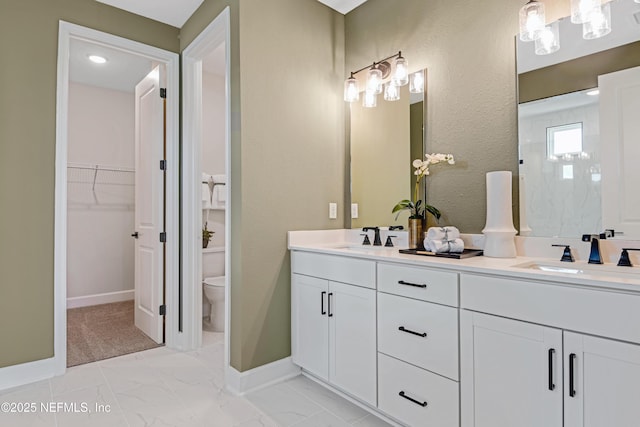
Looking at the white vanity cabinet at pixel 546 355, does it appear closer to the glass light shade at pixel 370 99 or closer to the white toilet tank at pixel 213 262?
the glass light shade at pixel 370 99

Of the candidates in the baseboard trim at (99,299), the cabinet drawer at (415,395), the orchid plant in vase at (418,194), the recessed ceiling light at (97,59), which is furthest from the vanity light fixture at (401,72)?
the baseboard trim at (99,299)

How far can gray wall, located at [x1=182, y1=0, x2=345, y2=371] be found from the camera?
7.26 feet

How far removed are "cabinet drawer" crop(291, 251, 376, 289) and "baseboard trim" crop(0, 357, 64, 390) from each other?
5.56 ft

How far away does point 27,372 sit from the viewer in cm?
230

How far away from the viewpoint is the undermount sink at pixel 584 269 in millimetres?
1412

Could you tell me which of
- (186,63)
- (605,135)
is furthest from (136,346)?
(605,135)

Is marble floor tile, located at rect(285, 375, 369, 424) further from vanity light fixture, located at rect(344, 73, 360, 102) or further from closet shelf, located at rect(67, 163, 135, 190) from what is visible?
closet shelf, located at rect(67, 163, 135, 190)

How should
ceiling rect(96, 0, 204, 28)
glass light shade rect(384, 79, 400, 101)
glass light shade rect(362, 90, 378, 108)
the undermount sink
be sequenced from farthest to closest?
ceiling rect(96, 0, 204, 28), glass light shade rect(362, 90, 378, 108), glass light shade rect(384, 79, 400, 101), the undermount sink

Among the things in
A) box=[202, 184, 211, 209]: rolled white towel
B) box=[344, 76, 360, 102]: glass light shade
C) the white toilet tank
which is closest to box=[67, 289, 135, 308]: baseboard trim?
the white toilet tank

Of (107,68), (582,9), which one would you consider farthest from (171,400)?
(107,68)

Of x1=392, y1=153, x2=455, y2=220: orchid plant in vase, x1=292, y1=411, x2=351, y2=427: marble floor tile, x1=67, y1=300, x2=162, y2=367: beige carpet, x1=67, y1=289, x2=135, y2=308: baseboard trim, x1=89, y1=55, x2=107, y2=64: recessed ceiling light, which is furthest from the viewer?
x1=67, y1=289, x2=135, y2=308: baseboard trim

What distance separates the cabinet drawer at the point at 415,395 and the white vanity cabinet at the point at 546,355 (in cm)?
6

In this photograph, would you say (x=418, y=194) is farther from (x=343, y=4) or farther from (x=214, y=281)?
(x=214, y=281)

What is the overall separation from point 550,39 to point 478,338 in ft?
4.64
